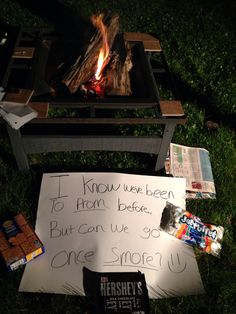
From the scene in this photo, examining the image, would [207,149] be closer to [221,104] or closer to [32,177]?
[221,104]

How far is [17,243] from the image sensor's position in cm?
201

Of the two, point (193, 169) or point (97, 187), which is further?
point (193, 169)

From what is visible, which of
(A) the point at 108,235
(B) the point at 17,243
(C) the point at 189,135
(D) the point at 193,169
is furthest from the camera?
(C) the point at 189,135

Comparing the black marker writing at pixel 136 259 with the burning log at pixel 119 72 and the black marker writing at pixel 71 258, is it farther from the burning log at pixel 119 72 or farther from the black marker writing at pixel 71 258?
the burning log at pixel 119 72

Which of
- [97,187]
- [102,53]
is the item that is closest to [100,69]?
[102,53]

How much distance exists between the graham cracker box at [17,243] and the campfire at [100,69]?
920 mm

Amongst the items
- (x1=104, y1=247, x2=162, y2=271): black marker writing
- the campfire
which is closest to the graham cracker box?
(x1=104, y1=247, x2=162, y2=271): black marker writing

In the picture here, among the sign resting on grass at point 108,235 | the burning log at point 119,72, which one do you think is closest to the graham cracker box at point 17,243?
the sign resting on grass at point 108,235

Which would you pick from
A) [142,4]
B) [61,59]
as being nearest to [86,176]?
[61,59]

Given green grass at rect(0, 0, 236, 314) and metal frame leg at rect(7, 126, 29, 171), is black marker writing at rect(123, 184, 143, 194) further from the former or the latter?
metal frame leg at rect(7, 126, 29, 171)

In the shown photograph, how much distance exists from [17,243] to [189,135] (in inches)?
68.5

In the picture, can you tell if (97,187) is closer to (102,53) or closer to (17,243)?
(17,243)

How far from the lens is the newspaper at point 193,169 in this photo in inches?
99.1

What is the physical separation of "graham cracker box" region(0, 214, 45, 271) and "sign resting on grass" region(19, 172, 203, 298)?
0.23ft
